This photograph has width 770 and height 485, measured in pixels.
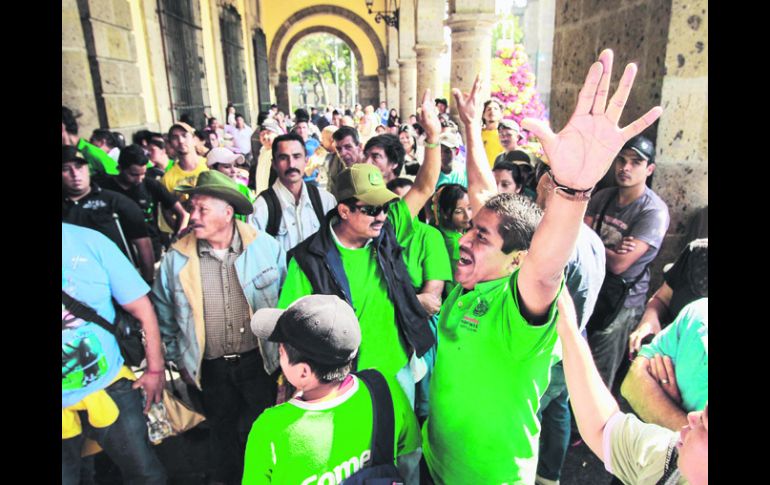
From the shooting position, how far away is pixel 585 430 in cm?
129

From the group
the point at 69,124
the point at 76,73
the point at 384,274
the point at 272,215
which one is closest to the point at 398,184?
the point at 272,215

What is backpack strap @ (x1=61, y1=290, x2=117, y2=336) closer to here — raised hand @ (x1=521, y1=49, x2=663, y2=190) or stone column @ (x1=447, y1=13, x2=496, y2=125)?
raised hand @ (x1=521, y1=49, x2=663, y2=190)

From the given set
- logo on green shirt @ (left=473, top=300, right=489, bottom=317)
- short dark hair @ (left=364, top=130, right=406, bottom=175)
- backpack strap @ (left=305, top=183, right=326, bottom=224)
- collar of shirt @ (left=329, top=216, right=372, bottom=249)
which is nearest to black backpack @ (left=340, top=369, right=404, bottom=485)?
logo on green shirt @ (left=473, top=300, right=489, bottom=317)

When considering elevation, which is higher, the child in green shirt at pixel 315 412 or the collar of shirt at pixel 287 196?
the collar of shirt at pixel 287 196

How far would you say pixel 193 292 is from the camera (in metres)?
2.30

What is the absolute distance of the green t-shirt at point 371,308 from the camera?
2.20 m

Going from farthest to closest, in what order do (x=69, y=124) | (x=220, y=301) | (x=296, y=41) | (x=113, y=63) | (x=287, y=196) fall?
(x=296, y=41), (x=113, y=63), (x=69, y=124), (x=287, y=196), (x=220, y=301)

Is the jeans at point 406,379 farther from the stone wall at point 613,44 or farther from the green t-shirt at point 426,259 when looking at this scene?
the stone wall at point 613,44

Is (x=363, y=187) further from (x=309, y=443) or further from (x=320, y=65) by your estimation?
(x=320, y=65)

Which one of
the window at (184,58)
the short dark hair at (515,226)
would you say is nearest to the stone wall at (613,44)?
the short dark hair at (515,226)

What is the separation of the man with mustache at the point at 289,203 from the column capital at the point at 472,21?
5.42 m

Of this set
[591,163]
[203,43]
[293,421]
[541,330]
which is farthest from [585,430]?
[203,43]

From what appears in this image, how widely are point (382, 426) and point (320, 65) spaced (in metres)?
54.0
